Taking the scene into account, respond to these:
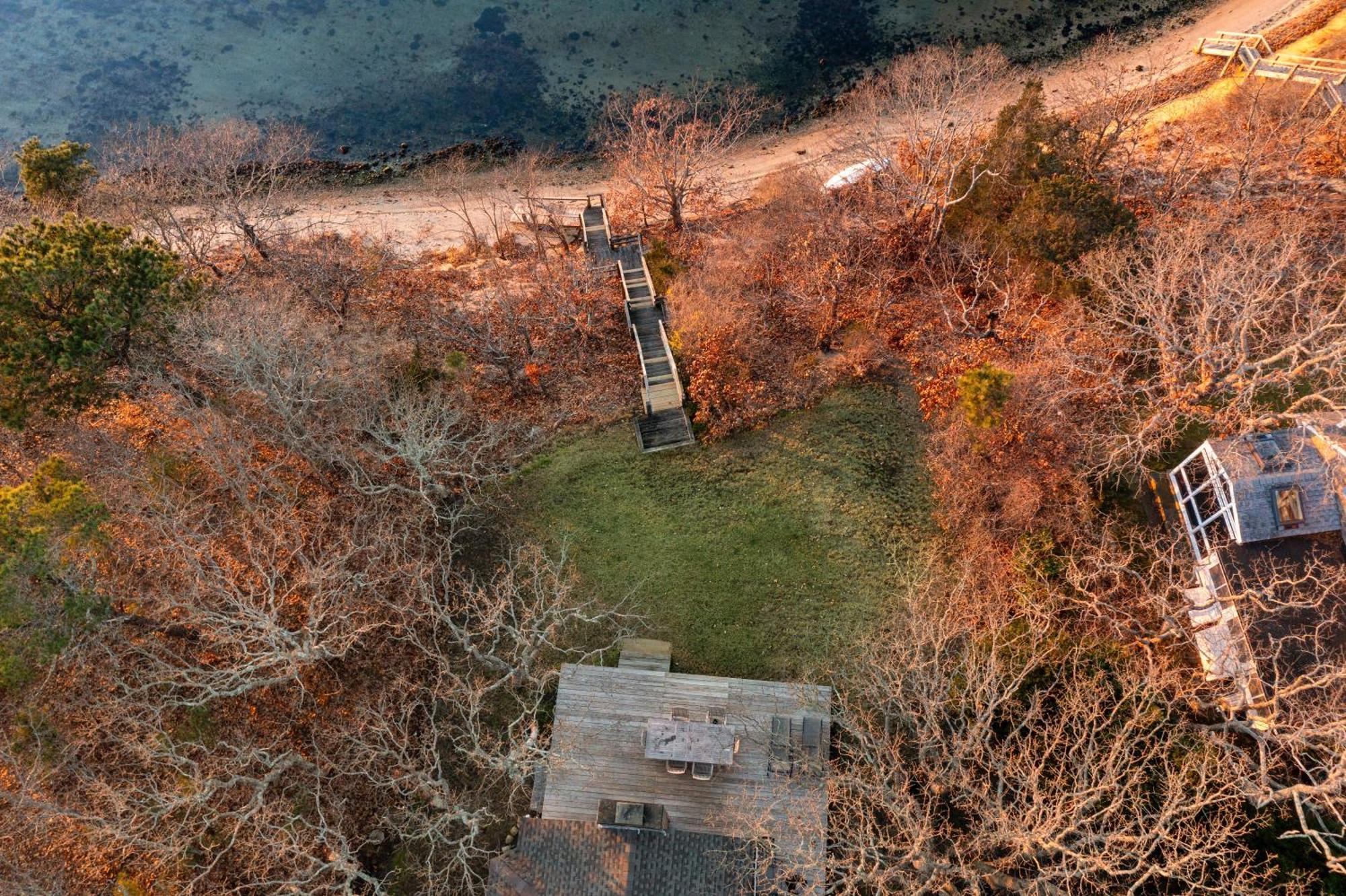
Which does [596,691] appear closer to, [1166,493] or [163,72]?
[1166,493]

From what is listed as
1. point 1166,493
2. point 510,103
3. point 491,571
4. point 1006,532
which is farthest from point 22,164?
point 1166,493

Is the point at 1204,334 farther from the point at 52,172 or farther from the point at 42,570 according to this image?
the point at 52,172

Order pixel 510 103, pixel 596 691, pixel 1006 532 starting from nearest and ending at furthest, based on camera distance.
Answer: pixel 596 691 < pixel 1006 532 < pixel 510 103

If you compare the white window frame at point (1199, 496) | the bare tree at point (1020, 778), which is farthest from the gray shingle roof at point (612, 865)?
the white window frame at point (1199, 496)

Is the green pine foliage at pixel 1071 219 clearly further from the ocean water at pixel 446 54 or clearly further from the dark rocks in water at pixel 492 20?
the dark rocks in water at pixel 492 20

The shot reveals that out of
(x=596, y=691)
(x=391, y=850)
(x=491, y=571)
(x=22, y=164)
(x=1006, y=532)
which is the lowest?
(x=391, y=850)

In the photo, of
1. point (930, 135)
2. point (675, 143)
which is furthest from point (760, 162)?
point (930, 135)
